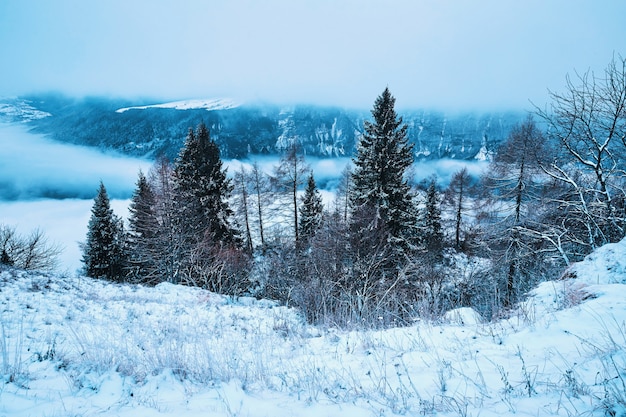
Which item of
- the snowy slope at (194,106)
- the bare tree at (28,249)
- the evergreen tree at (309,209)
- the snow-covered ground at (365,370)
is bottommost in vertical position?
the bare tree at (28,249)

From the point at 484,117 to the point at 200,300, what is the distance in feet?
244

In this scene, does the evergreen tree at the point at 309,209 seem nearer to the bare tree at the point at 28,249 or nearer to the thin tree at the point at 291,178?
the thin tree at the point at 291,178

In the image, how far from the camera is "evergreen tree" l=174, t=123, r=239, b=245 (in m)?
19.1

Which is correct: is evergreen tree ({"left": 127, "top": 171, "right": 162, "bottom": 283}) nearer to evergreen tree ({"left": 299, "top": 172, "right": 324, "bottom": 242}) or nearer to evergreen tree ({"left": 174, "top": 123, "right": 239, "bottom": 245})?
evergreen tree ({"left": 174, "top": 123, "right": 239, "bottom": 245})

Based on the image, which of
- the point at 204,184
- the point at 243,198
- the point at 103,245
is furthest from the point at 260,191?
the point at 103,245

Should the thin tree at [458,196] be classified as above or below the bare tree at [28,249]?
above

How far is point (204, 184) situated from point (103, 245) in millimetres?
12595

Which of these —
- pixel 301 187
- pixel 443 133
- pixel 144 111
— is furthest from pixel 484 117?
pixel 144 111

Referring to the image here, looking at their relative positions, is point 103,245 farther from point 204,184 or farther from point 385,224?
point 385,224

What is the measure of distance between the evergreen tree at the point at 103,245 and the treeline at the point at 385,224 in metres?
0.10

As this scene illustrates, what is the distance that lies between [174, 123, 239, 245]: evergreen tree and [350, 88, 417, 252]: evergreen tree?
10678mm

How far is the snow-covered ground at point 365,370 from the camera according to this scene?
90.7 inches

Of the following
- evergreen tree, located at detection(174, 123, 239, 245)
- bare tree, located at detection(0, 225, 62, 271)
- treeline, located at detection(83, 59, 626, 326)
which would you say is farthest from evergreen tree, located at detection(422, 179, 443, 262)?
bare tree, located at detection(0, 225, 62, 271)

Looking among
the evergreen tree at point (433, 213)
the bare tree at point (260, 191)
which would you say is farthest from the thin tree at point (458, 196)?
the bare tree at point (260, 191)
